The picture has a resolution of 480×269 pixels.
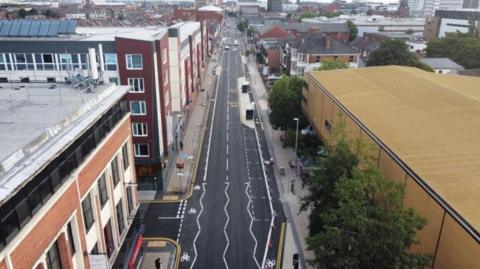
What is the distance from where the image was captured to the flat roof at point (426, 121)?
23944 millimetres

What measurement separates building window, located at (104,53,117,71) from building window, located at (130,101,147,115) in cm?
444

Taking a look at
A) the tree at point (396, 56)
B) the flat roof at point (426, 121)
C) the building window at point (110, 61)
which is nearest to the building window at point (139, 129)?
the building window at point (110, 61)

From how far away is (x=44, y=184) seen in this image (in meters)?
17.8

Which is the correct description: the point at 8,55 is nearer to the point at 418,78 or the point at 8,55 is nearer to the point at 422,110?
the point at 422,110

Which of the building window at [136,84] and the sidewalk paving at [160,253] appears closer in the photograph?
the sidewalk paving at [160,253]

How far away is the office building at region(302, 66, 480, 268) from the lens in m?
21.5

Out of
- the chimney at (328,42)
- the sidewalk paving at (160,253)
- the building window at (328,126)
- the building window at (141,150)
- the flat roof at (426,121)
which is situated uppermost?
the chimney at (328,42)

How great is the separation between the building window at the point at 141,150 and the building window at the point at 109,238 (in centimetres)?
1885

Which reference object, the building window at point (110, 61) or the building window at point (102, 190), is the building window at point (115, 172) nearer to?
the building window at point (102, 190)

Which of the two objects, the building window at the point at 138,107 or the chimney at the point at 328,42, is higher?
the chimney at the point at 328,42

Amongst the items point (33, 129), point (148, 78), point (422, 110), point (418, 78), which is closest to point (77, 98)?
point (33, 129)

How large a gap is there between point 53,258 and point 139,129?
88.9 ft

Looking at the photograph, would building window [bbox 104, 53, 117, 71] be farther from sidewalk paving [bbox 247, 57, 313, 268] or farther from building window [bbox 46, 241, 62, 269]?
building window [bbox 46, 241, 62, 269]

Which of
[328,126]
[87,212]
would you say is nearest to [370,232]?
[87,212]
